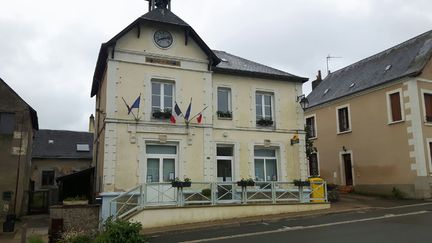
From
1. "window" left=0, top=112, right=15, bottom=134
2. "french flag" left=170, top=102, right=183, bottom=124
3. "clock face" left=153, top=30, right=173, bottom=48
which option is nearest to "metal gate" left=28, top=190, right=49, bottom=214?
"window" left=0, top=112, right=15, bottom=134

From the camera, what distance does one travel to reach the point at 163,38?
14859 millimetres

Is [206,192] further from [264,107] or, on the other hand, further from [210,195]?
[264,107]

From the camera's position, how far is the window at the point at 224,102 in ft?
50.9

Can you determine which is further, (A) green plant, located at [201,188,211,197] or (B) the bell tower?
(B) the bell tower

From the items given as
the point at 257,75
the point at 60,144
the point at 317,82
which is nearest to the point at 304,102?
the point at 257,75

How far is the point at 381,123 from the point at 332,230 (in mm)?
11531

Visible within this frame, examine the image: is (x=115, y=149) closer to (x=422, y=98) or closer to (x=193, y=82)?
(x=193, y=82)

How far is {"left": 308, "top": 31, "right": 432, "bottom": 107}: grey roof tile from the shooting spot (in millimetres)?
18844

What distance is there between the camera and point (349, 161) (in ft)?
72.0

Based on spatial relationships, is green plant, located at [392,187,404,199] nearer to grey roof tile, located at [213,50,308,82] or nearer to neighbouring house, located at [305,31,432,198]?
neighbouring house, located at [305,31,432,198]


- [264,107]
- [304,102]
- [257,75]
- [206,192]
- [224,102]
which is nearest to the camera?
[206,192]

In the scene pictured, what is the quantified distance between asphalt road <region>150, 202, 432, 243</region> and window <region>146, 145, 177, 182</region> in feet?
10.8

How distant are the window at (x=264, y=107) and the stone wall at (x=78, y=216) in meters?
7.36

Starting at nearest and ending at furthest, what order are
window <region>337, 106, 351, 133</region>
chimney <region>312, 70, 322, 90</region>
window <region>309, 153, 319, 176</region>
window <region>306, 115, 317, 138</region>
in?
window <region>337, 106, 351, 133</region>, window <region>309, 153, 319, 176</region>, window <region>306, 115, 317, 138</region>, chimney <region>312, 70, 322, 90</region>
